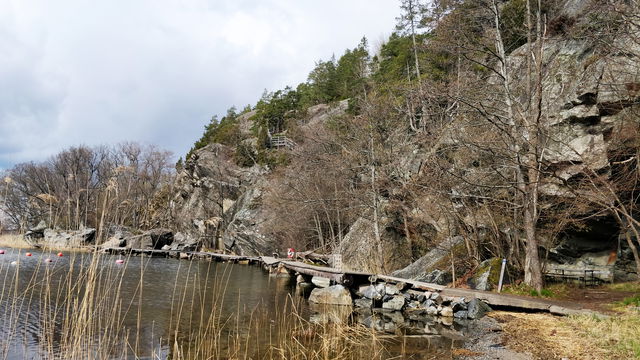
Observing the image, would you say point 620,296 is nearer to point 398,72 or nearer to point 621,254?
point 621,254

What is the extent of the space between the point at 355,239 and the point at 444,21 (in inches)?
463

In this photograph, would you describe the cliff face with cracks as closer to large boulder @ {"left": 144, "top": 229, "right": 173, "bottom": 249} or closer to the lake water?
the lake water

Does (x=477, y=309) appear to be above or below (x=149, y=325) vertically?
above

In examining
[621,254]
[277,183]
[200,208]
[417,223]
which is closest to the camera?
[621,254]

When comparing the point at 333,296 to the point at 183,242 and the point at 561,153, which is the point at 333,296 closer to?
the point at 561,153

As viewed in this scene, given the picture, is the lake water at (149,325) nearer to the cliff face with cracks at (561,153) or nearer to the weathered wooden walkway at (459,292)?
the weathered wooden walkway at (459,292)

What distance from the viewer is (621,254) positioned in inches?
560

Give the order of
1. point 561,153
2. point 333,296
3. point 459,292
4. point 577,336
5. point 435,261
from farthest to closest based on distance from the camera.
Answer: point 435,261
point 333,296
point 459,292
point 561,153
point 577,336

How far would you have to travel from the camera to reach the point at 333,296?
13.0 meters

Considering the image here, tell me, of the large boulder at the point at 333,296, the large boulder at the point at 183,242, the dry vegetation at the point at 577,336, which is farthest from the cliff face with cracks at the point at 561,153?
the large boulder at the point at 183,242

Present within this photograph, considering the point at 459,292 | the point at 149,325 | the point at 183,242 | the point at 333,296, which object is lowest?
the point at 149,325

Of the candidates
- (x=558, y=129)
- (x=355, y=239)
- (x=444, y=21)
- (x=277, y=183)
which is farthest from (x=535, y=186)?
(x=277, y=183)


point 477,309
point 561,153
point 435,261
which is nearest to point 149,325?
point 477,309

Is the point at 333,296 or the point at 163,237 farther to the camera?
the point at 163,237
